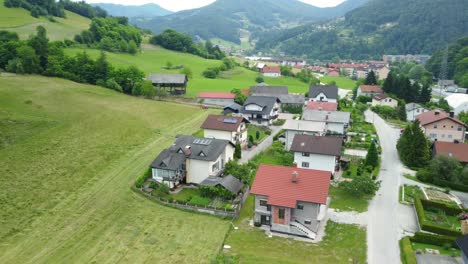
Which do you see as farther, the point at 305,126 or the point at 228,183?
the point at 305,126

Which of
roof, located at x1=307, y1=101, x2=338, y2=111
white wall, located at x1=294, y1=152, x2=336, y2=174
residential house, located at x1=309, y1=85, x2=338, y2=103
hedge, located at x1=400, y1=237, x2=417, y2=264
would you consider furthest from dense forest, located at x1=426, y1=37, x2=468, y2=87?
hedge, located at x1=400, y1=237, x2=417, y2=264

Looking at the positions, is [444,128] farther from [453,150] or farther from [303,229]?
[303,229]

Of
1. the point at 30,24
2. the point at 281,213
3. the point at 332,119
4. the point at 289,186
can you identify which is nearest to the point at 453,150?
the point at 332,119

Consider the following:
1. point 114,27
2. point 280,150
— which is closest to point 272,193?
point 280,150

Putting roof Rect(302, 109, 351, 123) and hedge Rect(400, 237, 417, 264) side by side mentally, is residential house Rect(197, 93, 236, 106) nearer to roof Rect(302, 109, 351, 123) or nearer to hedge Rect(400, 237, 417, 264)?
roof Rect(302, 109, 351, 123)

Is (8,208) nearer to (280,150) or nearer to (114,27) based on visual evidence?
(280,150)

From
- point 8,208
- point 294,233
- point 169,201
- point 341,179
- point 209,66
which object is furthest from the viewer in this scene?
point 209,66
